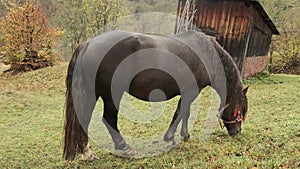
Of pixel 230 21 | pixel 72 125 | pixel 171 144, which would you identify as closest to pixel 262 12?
pixel 230 21

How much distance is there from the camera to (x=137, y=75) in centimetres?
374

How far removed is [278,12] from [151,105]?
24016mm

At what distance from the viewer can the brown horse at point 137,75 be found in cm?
351

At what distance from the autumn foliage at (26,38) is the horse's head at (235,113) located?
51.9 feet

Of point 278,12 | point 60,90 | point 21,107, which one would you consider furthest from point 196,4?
point 278,12

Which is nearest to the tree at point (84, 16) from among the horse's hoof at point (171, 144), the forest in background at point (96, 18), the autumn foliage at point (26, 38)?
the forest in background at point (96, 18)

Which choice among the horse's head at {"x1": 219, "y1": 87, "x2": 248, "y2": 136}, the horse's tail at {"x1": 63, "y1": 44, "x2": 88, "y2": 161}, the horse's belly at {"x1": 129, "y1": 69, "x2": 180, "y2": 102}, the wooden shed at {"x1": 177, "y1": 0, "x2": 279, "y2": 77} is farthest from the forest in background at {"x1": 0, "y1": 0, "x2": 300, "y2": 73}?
the horse's tail at {"x1": 63, "y1": 44, "x2": 88, "y2": 161}

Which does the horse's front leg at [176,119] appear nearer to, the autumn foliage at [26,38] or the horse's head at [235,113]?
the horse's head at [235,113]

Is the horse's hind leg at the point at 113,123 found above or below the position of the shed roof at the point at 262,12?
below

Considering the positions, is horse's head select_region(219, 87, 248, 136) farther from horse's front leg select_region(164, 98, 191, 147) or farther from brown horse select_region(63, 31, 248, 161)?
→ horse's front leg select_region(164, 98, 191, 147)

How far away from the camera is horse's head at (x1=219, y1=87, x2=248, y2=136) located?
465cm

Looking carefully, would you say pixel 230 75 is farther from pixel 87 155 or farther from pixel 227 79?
pixel 87 155

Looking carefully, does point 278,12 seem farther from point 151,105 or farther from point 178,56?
point 178,56

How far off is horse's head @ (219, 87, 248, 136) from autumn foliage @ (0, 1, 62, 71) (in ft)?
51.9
